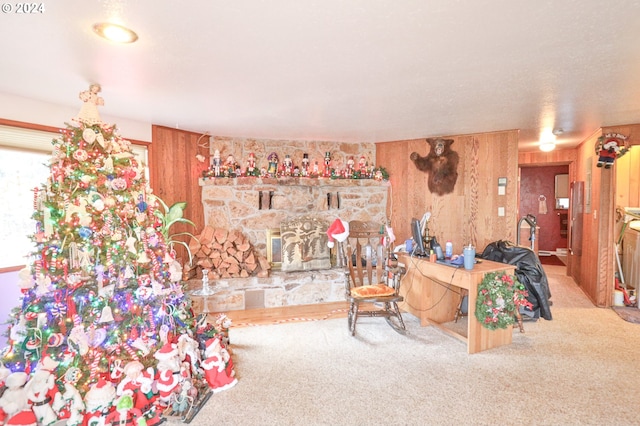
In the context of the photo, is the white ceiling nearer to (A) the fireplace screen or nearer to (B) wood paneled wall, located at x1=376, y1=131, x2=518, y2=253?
(B) wood paneled wall, located at x1=376, y1=131, x2=518, y2=253

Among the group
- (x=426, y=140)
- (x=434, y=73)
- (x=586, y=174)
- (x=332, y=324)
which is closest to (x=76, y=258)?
(x=332, y=324)

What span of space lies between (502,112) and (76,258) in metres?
3.87

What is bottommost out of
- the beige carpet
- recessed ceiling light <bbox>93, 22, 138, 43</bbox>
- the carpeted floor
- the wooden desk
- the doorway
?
the beige carpet

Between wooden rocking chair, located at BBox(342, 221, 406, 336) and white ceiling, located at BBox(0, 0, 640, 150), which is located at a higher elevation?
Result: white ceiling, located at BBox(0, 0, 640, 150)

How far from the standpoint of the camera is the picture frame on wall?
14.7 ft

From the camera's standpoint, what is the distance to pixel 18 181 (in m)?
2.87

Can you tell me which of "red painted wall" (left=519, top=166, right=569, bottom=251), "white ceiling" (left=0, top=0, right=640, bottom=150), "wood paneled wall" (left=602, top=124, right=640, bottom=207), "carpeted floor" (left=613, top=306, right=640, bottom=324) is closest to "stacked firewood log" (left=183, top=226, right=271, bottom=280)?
"white ceiling" (left=0, top=0, right=640, bottom=150)

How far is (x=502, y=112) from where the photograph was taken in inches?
130

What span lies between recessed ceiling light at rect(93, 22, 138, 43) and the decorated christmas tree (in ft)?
2.52

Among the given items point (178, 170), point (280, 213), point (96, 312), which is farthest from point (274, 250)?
point (96, 312)

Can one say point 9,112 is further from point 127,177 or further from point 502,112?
point 502,112

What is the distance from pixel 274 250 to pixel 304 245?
0.43 meters

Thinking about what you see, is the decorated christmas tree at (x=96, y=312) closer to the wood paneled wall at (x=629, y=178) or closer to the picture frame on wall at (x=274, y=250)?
the picture frame on wall at (x=274, y=250)

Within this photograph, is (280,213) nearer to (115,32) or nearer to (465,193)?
(465,193)
